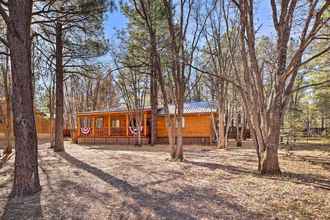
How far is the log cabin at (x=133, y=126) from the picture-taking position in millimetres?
17438

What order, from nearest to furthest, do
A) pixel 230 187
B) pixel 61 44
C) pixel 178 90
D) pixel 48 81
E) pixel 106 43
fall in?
pixel 230 187, pixel 178 90, pixel 106 43, pixel 61 44, pixel 48 81

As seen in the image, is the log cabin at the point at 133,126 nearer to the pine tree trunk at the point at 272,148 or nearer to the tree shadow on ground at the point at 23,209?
the pine tree trunk at the point at 272,148

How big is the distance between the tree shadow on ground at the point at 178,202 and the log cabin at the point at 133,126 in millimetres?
10355

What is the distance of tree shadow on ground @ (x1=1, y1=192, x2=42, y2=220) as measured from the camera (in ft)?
10.9

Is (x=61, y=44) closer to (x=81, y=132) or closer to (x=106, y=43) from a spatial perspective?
(x=106, y=43)

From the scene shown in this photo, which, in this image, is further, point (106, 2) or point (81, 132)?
point (81, 132)

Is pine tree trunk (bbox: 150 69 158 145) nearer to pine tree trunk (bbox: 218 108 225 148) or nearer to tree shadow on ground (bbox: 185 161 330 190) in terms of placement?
pine tree trunk (bbox: 218 108 225 148)

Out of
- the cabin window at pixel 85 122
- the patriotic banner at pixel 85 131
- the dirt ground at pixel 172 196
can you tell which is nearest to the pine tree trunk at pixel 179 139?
the dirt ground at pixel 172 196

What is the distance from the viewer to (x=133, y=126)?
61.8 ft

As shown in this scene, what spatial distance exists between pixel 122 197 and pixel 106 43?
7.00 m

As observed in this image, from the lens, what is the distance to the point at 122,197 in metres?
4.23

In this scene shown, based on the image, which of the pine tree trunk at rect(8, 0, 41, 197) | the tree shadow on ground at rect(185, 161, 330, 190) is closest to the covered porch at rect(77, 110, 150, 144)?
the tree shadow on ground at rect(185, 161, 330, 190)

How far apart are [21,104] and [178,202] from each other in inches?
118

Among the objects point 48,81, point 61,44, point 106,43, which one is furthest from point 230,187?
point 48,81
